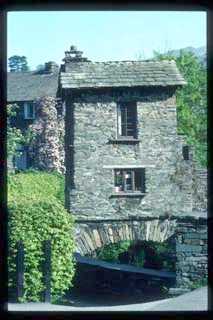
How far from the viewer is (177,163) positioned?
11.9 m

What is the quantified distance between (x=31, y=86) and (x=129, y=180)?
12.1 metres

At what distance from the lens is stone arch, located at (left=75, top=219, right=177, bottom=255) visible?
11125 millimetres

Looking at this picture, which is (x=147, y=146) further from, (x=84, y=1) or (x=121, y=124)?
(x=84, y=1)

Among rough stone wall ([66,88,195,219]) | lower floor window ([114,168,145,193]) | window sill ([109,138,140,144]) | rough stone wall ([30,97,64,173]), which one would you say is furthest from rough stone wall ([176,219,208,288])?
rough stone wall ([30,97,64,173])

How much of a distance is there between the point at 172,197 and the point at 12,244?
5.26 meters

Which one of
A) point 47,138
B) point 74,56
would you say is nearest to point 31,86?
point 47,138

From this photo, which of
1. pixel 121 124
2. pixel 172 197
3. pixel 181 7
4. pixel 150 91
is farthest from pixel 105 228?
pixel 181 7

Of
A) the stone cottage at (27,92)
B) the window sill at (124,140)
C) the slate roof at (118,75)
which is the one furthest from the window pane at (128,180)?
the stone cottage at (27,92)

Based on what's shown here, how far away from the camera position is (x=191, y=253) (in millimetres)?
8594

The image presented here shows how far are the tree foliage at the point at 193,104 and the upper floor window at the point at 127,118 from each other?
579cm

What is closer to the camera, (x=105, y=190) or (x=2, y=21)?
(x=2, y=21)

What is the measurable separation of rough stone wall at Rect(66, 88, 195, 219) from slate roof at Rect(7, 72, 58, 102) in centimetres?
948

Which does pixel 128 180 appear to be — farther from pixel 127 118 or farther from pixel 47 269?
pixel 47 269

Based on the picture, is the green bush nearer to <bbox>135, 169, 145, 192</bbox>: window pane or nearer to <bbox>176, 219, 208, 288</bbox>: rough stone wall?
<bbox>176, 219, 208, 288</bbox>: rough stone wall
